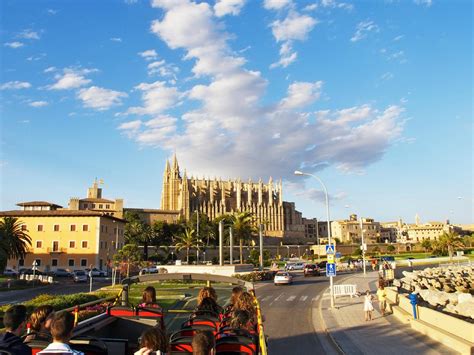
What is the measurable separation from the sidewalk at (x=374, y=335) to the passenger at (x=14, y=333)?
9.65m

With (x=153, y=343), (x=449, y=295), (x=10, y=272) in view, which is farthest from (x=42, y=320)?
(x=10, y=272)

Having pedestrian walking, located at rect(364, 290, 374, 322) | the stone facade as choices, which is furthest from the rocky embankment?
the stone facade

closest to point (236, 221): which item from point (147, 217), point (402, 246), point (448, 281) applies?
point (448, 281)

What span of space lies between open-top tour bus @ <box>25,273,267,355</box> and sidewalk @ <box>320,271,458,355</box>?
20.2ft

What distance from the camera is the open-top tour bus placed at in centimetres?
548

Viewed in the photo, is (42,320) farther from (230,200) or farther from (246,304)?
(230,200)

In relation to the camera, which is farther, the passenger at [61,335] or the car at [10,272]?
the car at [10,272]

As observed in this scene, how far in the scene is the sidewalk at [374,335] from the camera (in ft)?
39.8

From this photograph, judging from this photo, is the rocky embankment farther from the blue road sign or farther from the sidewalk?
the blue road sign

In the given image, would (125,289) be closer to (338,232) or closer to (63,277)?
(63,277)

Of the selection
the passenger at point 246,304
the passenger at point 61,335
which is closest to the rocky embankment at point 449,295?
the passenger at point 246,304

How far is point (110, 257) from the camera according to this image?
68125 millimetres

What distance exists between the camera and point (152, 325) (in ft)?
24.3

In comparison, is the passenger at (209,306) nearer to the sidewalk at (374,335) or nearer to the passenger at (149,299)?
the passenger at (149,299)
